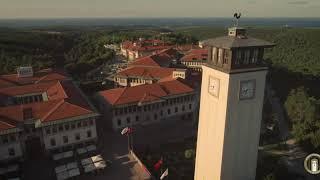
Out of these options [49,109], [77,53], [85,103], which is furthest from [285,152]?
[77,53]

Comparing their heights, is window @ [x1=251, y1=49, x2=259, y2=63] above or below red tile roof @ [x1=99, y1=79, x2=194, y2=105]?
above

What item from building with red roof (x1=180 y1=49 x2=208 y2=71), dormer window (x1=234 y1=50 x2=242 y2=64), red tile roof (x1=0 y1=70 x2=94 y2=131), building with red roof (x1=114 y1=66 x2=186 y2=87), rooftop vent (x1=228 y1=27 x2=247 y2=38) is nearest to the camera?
dormer window (x1=234 y1=50 x2=242 y2=64)

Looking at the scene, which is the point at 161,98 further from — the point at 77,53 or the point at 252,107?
the point at 77,53

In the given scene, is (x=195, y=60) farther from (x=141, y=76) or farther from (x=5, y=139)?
(x=5, y=139)

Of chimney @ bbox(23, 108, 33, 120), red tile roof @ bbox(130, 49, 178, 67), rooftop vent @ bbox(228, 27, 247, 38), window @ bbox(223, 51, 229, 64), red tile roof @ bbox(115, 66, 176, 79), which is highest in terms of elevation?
rooftop vent @ bbox(228, 27, 247, 38)

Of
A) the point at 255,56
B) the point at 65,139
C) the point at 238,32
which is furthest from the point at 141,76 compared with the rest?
the point at 255,56

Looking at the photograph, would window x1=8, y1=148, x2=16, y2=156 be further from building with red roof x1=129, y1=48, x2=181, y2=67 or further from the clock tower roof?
building with red roof x1=129, y1=48, x2=181, y2=67

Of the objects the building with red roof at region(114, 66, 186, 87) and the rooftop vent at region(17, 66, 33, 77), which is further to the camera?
the building with red roof at region(114, 66, 186, 87)

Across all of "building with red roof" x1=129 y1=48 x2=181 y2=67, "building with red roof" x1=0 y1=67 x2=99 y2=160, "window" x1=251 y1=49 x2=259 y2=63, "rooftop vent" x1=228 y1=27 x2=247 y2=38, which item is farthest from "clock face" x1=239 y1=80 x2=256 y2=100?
"building with red roof" x1=129 y1=48 x2=181 y2=67
